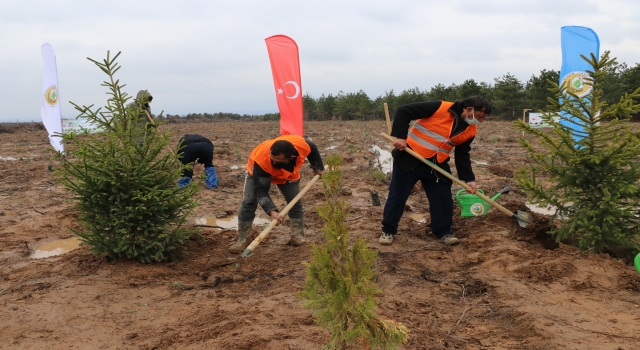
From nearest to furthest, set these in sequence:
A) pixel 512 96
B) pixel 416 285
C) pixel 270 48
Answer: pixel 416 285 < pixel 270 48 < pixel 512 96

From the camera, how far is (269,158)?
192 inches

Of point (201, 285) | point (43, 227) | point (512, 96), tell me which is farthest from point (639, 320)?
point (512, 96)

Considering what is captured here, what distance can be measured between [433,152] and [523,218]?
150 centimetres

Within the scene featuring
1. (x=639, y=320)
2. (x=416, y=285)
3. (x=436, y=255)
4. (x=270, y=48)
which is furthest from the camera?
Result: (x=270, y=48)

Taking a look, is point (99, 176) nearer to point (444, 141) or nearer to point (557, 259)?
point (444, 141)

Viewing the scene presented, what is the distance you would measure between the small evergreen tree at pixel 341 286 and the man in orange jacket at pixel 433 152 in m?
3.16

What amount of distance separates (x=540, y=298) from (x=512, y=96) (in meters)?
34.9

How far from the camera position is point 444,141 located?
5.26m

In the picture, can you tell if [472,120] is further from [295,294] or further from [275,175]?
[295,294]

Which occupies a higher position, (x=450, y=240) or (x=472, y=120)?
(x=472, y=120)

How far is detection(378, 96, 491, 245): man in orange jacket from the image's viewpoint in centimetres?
513

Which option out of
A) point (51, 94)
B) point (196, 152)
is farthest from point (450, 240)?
point (51, 94)

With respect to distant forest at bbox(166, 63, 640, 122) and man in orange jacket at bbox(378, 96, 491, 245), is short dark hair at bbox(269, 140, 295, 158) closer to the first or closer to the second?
man in orange jacket at bbox(378, 96, 491, 245)

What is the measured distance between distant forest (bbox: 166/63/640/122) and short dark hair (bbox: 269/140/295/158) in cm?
2182
